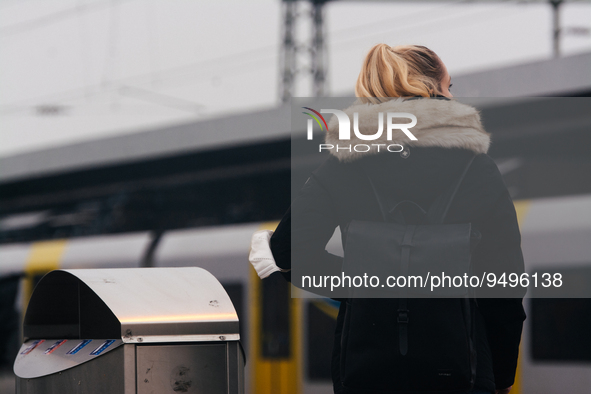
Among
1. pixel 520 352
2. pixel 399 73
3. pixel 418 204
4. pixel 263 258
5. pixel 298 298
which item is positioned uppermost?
pixel 399 73

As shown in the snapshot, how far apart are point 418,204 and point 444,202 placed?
2.7 inches

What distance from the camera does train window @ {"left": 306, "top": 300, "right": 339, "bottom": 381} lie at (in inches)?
273

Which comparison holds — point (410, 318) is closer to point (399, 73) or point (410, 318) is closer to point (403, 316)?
point (403, 316)

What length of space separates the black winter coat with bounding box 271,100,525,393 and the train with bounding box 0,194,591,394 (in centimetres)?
427

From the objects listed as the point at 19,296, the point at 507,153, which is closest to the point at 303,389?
the point at 19,296

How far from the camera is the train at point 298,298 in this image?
19.1ft

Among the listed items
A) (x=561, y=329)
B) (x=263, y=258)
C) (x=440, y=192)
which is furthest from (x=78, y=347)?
(x=561, y=329)

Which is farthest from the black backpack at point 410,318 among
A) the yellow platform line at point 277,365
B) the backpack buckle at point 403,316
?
the yellow platform line at point 277,365

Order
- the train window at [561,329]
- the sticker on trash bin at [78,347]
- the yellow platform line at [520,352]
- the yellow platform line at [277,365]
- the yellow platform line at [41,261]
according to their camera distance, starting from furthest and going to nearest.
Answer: the yellow platform line at [41,261] < the yellow platform line at [277,365] < the yellow platform line at [520,352] < the train window at [561,329] < the sticker on trash bin at [78,347]

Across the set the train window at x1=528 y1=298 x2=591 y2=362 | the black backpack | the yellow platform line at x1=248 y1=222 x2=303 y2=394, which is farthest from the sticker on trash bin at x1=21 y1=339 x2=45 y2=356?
the yellow platform line at x1=248 y1=222 x2=303 y2=394

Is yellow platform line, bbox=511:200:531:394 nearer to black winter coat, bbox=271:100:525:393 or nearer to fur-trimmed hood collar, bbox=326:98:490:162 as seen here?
black winter coat, bbox=271:100:525:393

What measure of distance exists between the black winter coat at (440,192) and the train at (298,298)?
14.0 feet

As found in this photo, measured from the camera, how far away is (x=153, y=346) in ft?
7.27

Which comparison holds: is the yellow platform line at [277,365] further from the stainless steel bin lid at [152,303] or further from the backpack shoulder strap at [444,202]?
the backpack shoulder strap at [444,202]
